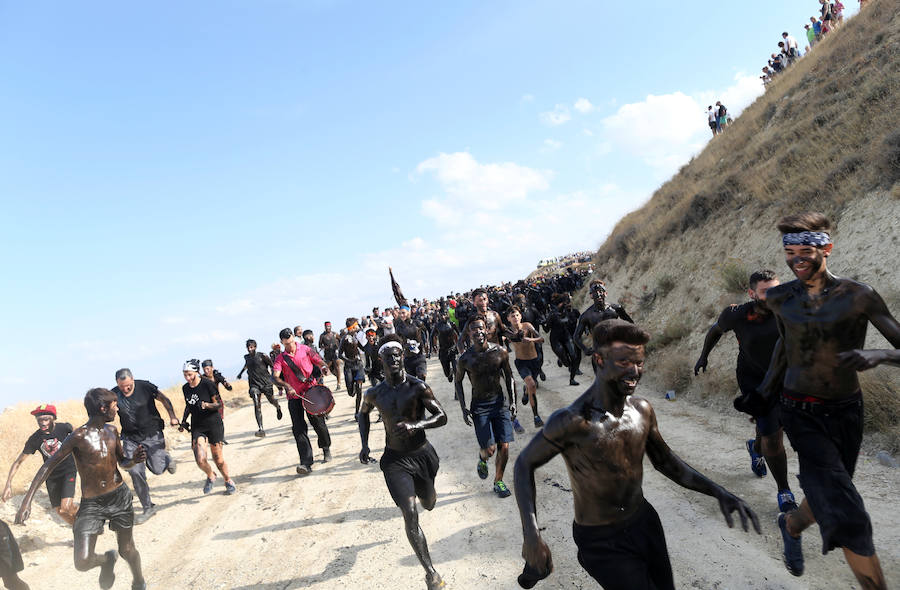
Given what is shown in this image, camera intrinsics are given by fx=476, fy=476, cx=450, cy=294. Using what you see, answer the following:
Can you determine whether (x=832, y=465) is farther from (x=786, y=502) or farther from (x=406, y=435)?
(x=406, y=435)

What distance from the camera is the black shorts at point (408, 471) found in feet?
15.2

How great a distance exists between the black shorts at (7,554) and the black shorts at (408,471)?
3.81 m

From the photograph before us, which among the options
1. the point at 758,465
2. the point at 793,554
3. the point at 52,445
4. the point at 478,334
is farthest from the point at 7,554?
the point at 758,465

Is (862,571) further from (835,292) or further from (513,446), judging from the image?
(513,446)

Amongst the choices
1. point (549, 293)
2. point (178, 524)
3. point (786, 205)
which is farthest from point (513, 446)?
point (549, 293)

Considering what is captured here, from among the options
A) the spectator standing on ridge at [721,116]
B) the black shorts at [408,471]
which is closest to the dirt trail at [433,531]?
the black shorts at [408,471]

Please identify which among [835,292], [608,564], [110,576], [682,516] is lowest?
[682,516]

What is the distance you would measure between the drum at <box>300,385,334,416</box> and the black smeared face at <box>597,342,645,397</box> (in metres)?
6.82

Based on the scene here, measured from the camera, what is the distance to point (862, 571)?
2754 mm

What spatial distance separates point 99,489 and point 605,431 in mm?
5460

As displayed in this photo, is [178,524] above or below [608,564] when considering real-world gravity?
below

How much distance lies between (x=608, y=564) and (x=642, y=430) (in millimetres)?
710

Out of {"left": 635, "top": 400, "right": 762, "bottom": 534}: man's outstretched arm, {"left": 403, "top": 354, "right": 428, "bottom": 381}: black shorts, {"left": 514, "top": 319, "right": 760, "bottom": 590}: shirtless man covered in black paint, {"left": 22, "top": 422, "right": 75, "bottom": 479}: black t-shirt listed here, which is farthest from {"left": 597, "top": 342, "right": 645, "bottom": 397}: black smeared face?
{"left": 403, "top": 354, "right": 428, "bottom": 381}: black shorts

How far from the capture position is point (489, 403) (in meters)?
6.48
